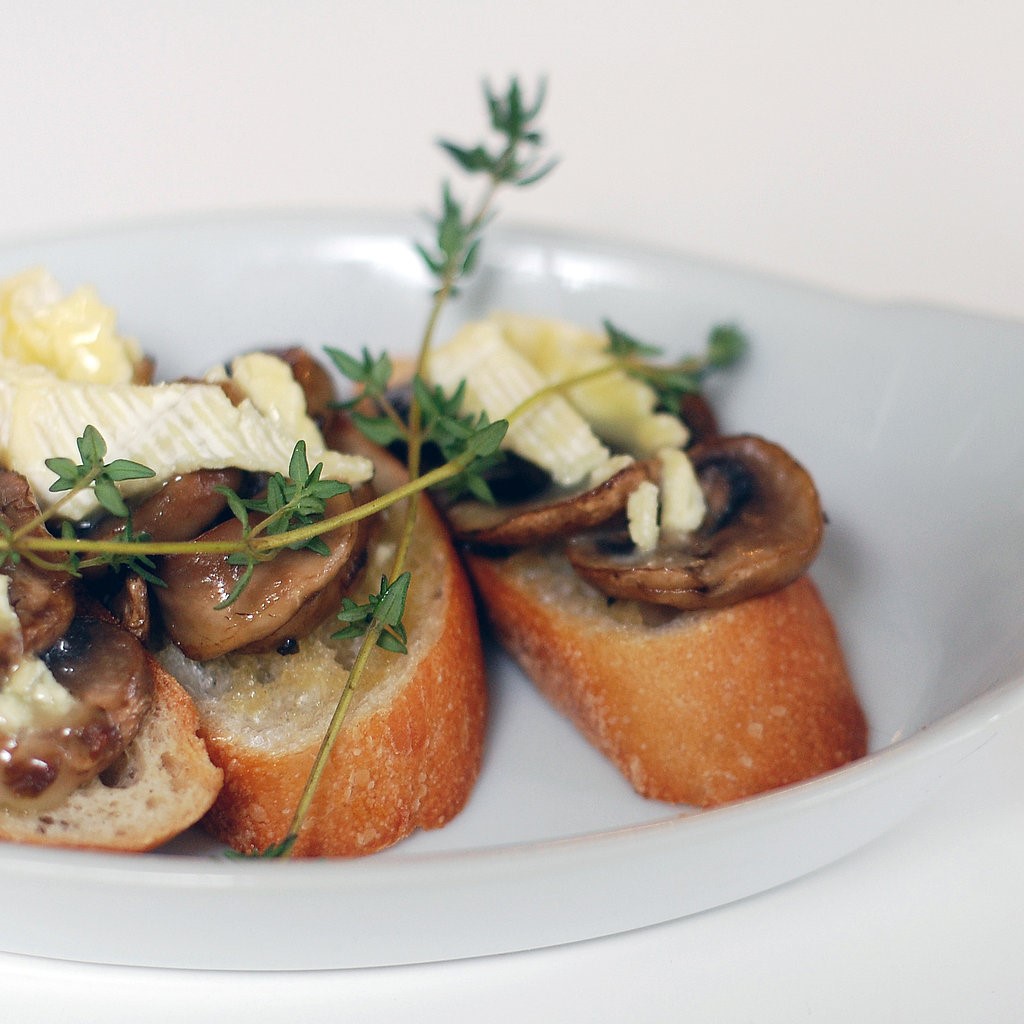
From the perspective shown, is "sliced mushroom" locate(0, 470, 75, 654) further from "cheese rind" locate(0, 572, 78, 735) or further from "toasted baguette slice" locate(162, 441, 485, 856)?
"toasted baguette slice" locate(162, 441, 485, 856)

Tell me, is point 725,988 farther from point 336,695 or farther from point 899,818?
point 336,695

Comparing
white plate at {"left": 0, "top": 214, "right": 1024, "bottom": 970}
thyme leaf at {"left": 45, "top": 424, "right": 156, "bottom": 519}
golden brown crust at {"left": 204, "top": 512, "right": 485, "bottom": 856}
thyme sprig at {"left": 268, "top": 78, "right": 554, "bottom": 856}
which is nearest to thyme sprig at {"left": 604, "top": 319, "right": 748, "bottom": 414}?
white plate at {"left": 0, "top": 214, "right": 1024, "bottom": 970}

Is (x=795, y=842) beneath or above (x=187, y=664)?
above

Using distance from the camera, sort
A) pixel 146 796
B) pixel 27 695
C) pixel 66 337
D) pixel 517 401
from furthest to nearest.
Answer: pixel 517 401, pixel 66 337, pixel 146 796, pixel 27 695

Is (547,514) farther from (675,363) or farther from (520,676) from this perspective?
(675,363)

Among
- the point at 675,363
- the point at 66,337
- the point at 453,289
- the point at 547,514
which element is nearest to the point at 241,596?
the point at 547,514

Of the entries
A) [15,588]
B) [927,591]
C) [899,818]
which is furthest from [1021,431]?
[15,588]
